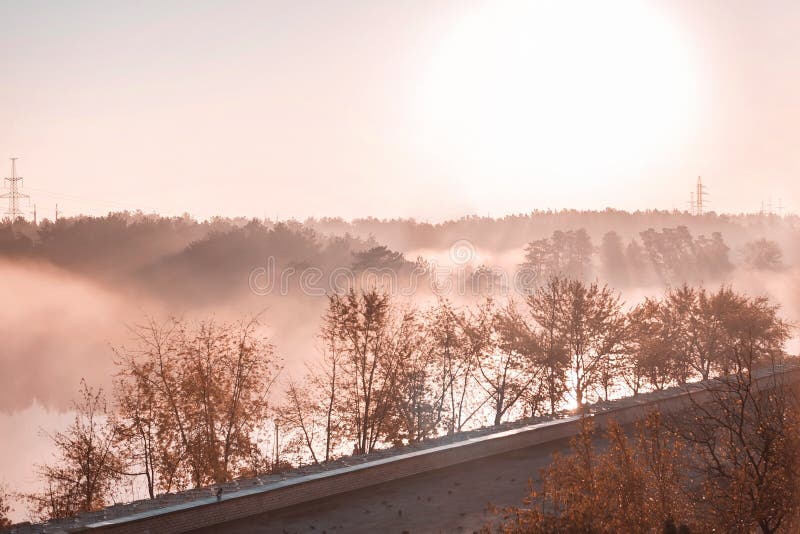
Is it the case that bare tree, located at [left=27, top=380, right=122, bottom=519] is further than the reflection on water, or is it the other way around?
the reflection on water

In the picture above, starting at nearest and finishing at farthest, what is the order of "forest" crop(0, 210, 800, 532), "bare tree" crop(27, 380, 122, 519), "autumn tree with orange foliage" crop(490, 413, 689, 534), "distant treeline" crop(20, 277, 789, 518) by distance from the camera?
"autumn tree with orange foliage" crop(490, 413, 689, 534), "bare tree" crop(27, 380, 122, 519), "forest" crop(0, 210, 800, 532), "distant treeline" crop(20, 277, 789, 518)

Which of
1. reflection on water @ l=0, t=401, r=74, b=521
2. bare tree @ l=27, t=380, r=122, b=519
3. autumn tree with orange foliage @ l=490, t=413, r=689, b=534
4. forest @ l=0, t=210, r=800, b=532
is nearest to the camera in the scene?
autumn tree with orange foliage @ l=490, t=413, r=689, b=534

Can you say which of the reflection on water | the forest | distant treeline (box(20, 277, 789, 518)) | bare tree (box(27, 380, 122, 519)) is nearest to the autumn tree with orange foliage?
the forest

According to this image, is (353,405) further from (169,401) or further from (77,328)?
(77,328)

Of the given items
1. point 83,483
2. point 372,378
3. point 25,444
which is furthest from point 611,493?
point 25,444

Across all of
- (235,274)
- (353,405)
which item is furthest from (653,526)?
(235,274)

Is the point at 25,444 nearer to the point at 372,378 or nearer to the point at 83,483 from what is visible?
the point at 83,483

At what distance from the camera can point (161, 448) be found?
117ft

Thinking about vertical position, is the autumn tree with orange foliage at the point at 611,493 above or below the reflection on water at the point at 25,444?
above

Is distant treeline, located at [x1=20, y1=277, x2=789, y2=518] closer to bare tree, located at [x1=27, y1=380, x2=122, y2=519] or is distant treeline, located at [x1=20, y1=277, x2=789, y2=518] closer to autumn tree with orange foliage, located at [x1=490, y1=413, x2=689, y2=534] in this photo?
bare tree, located at [x1=27, y1=380, x2=122, y2=519]

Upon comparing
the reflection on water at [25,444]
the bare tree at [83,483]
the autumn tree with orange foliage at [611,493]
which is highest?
the autumn tree with orange foliage at [611,493]

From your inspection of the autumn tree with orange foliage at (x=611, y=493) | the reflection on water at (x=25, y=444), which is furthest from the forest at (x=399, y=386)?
the reflection on water at (x=25, y=444)

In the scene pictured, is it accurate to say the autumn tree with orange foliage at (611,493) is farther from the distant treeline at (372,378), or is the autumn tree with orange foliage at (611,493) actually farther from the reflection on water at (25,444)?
the reflection on water at (25,444)

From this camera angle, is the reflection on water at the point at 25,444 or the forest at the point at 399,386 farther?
the reflection on water at the point at 25,444
